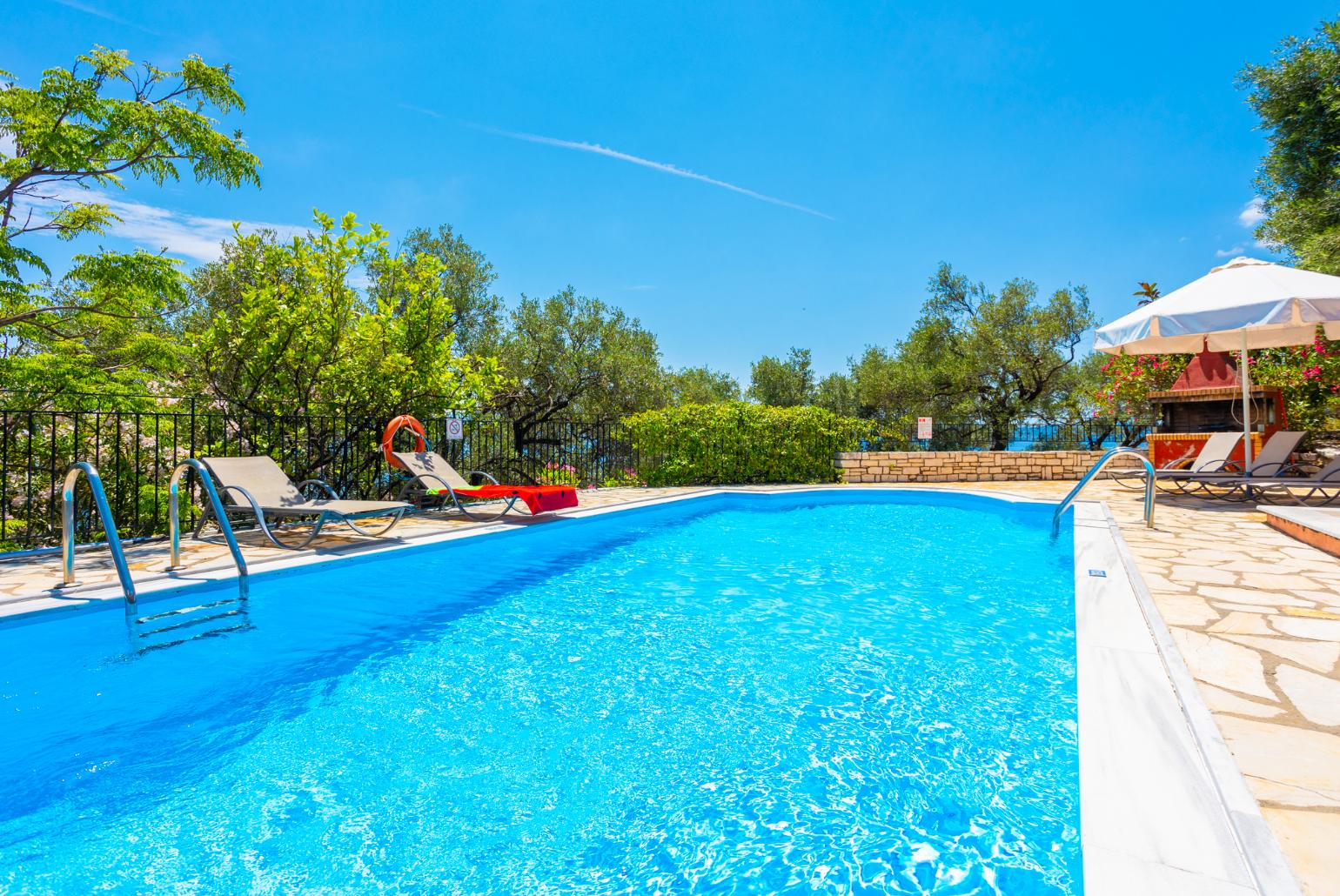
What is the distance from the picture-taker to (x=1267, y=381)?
12.3 m

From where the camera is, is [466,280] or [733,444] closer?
[733,444]

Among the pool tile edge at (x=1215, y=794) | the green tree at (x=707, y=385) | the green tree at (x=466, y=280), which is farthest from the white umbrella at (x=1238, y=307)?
the green tree at (x=707, y=385)

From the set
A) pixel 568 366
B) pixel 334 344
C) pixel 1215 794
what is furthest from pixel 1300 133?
pixel 334 344

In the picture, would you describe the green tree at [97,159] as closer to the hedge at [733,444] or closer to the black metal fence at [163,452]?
the black metal fence at [163,452]

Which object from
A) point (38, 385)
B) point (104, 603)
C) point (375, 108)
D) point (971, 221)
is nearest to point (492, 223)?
point (375, 108)

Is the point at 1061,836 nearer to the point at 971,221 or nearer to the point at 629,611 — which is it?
the point at 629,611

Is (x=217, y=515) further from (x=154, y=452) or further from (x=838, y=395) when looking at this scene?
(x=838, y=395)

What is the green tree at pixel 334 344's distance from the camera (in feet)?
29.2

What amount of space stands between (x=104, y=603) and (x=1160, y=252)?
89.1ft

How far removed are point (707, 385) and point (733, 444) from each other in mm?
17578

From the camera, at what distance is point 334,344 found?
921 cm

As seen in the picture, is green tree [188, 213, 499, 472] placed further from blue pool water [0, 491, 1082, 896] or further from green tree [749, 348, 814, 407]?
green tree [749, 348, 814, 407]

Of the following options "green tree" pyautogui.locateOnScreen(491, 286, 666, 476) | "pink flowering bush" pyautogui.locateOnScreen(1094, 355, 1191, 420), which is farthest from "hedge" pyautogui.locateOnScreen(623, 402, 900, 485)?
"pink flowering bush" pyautogui.locateOnScreen(1094, 355, 1191, 420)

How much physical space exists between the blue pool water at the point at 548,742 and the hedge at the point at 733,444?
838cm
